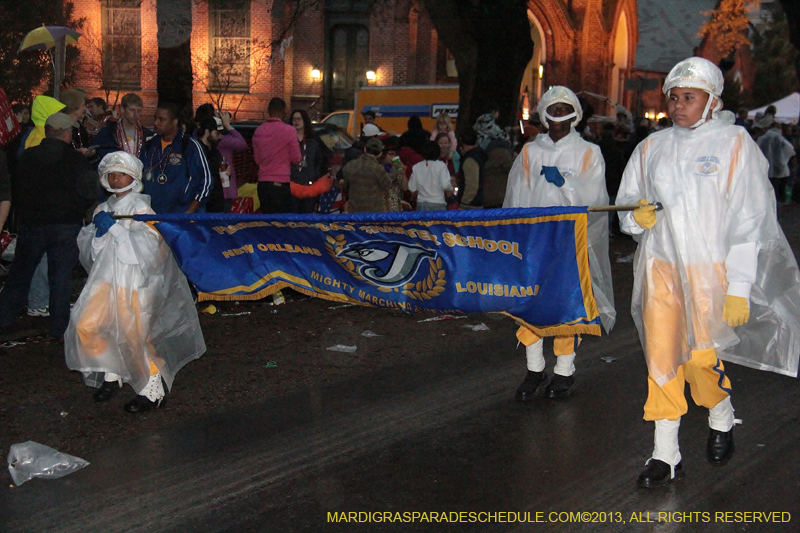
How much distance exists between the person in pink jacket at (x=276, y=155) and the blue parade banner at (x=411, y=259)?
440cm

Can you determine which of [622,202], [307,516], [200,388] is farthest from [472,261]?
[200,388]

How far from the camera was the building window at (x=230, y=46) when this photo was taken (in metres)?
37.2

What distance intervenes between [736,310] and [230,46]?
35.0 m

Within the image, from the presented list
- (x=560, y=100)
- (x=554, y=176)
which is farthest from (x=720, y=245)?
(x=560, y=100)

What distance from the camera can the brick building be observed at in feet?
121

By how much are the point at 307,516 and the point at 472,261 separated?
1908 mm

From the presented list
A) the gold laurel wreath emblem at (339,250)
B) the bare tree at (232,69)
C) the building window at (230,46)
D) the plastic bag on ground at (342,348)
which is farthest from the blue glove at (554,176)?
the building window at (230,46)

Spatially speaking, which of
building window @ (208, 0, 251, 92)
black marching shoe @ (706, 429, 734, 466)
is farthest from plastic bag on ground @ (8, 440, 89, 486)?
building window @ (208, 0, 251, 92)

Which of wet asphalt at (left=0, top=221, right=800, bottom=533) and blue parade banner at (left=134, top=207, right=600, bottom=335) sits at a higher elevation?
blue parade banner at (left=134, top=207, right=600, bottom=335)

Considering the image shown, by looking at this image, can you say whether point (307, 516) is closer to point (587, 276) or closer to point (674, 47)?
point (587, 276)

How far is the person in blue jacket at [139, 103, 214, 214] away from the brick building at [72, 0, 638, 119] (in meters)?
29.4

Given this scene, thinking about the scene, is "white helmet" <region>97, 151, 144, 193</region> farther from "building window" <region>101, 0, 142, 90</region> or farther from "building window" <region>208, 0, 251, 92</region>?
"building window" <region>101, 0, 142, 90</region>

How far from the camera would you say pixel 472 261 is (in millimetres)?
5680

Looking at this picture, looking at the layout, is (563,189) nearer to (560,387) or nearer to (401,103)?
(560,387)
